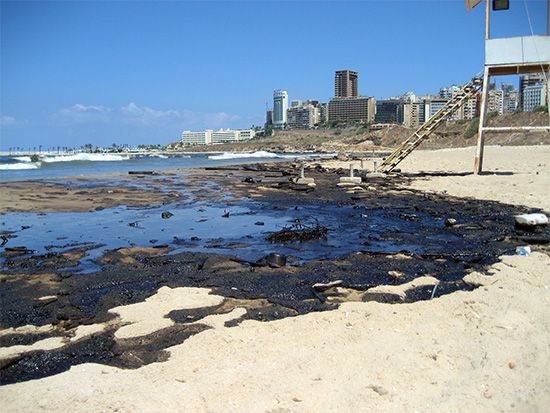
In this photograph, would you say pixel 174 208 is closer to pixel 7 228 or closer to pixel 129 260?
pixel 7 228

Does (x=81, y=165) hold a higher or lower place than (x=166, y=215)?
higher

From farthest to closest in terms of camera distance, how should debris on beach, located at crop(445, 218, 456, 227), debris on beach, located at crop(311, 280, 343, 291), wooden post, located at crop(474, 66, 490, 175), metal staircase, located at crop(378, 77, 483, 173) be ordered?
metal staircase, located at crop(378, 77, 483, 173) → wooden post, located at crop(474, 66, 490, 175) → debris on beach, located at crop(445, 218, 456, 227) → debris on beach, located at crop(311, 280, 343, 291)

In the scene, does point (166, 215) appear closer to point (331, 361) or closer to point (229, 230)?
point (229, 230)

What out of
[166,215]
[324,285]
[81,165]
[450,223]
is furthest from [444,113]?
[81,165]

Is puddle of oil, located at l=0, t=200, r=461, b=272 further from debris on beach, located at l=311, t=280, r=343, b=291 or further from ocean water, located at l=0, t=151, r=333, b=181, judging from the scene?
ocean water, located at l=0, t=151, r=333, b=181

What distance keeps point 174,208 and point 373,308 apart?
11594 mm

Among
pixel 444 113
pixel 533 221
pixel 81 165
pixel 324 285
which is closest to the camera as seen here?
pixel 324 285

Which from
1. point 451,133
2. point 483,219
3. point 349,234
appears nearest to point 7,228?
point 349,234

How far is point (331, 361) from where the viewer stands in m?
4.25

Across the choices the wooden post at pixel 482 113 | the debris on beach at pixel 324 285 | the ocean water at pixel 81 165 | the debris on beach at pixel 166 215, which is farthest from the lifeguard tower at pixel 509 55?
the ocean water at pixel 81 165

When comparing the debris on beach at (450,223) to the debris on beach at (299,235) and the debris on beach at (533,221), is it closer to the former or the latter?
the debris on beach at (533,221)

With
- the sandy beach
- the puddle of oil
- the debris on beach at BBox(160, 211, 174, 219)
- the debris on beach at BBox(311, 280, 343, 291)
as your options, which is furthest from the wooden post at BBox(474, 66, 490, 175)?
the debris on beach at BBox(311, 280, 343, 291)

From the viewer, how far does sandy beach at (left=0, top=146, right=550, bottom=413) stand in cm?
363

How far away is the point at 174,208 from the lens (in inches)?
634
